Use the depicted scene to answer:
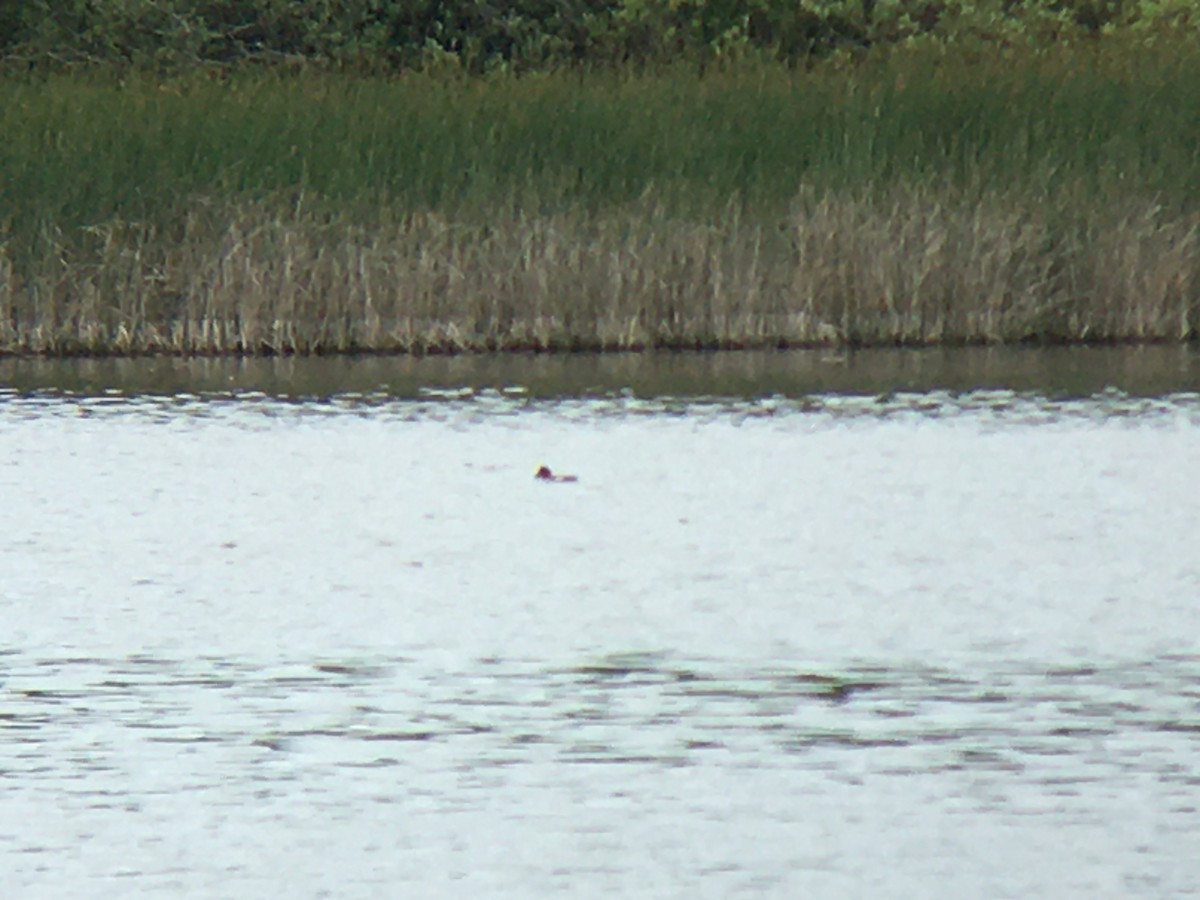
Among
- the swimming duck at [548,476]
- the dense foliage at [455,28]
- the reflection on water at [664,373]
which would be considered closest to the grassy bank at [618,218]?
the reflection on water at [664,373]

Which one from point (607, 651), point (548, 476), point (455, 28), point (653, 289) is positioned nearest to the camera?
point (607, 651)

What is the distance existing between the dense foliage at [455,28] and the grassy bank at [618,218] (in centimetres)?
763

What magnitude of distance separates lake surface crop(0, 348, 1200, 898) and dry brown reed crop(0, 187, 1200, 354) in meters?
3.07

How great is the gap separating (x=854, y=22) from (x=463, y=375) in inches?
473

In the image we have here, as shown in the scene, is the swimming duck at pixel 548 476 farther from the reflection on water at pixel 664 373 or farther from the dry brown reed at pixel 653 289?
the dry brown reed at pixel 653 289

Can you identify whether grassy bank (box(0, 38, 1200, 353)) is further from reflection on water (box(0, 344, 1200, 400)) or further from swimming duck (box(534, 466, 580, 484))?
swimming duck (box(534, 466, 580, 484))

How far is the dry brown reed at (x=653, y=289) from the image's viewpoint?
16.2m

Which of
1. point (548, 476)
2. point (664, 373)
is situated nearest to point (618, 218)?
point (664, 373)

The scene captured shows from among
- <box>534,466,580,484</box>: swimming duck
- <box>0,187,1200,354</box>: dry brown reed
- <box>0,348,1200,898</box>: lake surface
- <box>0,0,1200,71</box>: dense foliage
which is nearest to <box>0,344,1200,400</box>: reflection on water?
<box>0,187,1200,354</box>: dry brown reed

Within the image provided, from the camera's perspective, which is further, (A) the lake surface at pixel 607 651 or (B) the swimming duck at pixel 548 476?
(B) the swimming duck at pixel 548 476

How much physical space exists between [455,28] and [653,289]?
419 inches

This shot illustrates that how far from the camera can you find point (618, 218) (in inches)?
658

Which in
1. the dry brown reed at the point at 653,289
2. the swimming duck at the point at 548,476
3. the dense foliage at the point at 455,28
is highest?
the dense foliage at the point at 455,28

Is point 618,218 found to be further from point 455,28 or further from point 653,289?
point 455,28
